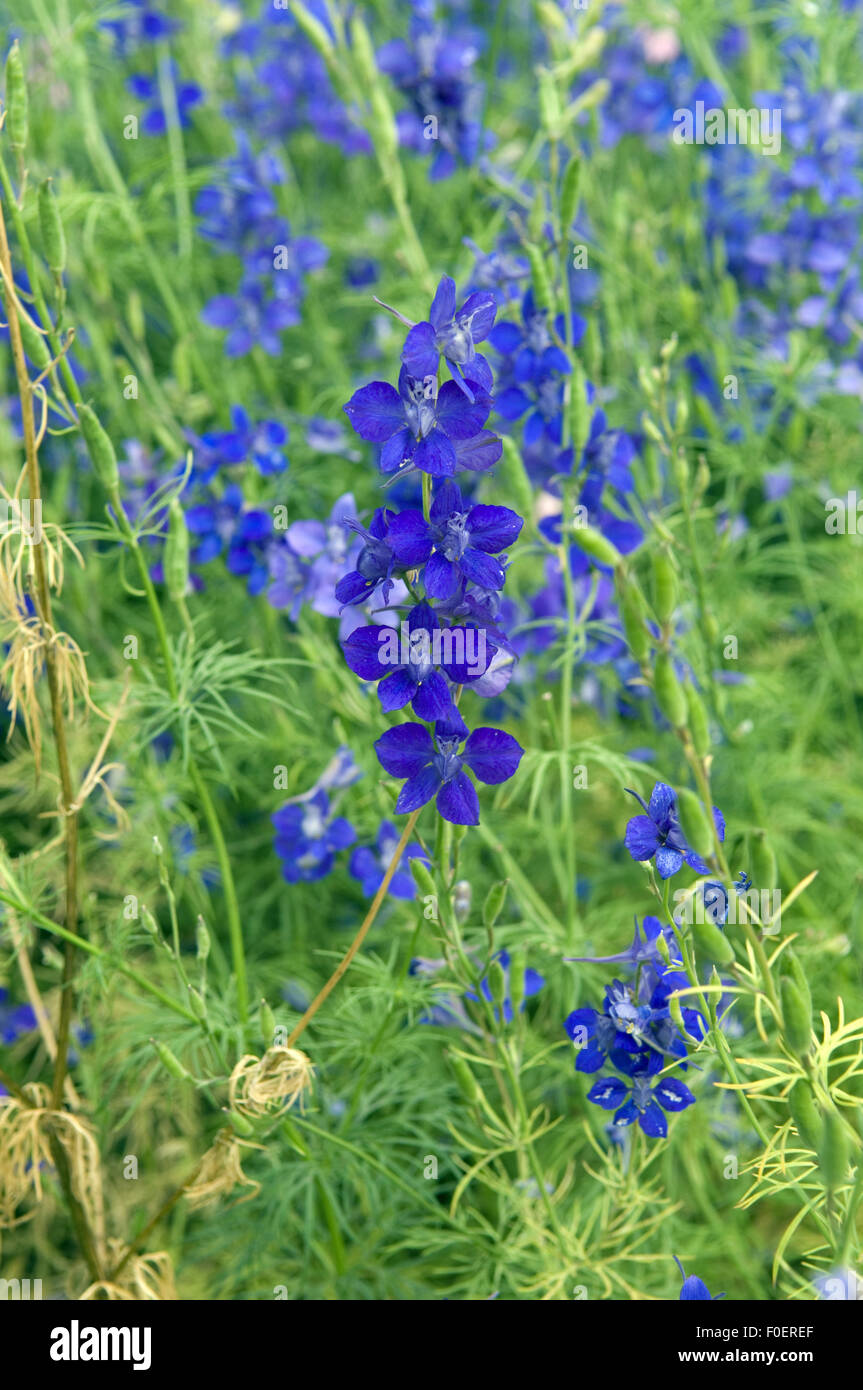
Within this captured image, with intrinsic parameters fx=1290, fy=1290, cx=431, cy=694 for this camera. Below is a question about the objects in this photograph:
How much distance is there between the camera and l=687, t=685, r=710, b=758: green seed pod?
1.15 m

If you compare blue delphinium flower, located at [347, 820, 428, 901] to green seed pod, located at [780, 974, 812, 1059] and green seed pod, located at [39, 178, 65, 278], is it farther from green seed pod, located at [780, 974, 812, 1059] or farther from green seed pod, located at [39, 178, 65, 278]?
green seed pod, located at [39, 178, 65, 278]

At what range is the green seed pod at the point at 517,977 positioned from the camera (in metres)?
1.54

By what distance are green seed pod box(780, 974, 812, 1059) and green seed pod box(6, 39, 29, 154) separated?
1.33 meters

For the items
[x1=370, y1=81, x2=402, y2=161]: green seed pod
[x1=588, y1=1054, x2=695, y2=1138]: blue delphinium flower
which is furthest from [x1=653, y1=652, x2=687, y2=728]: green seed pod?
[x1=370, y1=81, x2=402, y2=161]: green seed pod

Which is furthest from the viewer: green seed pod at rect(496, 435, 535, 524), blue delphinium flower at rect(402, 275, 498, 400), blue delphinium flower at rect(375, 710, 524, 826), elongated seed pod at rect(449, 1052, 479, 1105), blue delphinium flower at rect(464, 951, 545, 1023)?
green seed pod at rect(496, 435, 535, 524)

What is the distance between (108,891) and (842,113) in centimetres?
228

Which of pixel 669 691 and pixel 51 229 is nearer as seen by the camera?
pixel 669 691

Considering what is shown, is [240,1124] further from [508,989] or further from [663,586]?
[663,586]

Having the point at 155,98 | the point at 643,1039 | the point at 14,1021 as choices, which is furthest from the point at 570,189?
the point at 155,98

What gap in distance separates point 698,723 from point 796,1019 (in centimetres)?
29

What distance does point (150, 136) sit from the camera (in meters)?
3.40

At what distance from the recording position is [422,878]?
1379mm

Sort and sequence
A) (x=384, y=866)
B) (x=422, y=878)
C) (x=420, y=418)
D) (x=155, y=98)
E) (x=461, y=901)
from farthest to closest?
(x=155, y=98)
(x=384, y=866)
(x=461, y=901)
(x=422, y=878)
(x=420, y=418)
